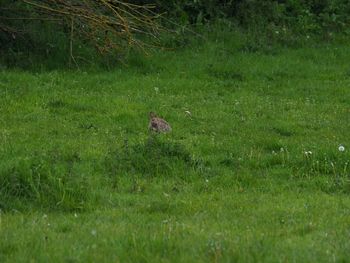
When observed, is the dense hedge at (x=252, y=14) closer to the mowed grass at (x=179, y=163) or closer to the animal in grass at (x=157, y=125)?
the mowed grass at (x=179, y=163)

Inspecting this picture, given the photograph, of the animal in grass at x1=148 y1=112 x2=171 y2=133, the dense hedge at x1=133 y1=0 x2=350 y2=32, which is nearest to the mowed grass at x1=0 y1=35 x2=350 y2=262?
the animal in grass at x1=148 y1=112 x2=171 y2=133

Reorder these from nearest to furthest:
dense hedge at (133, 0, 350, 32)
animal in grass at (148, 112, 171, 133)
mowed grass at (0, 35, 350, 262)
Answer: mowed grass at (0, 35, 350, 262) → animal in grass at (148, 112, 171, 133) → dense hedge at (133, 0, 350, 32)

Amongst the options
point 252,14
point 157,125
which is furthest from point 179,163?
point 252,14

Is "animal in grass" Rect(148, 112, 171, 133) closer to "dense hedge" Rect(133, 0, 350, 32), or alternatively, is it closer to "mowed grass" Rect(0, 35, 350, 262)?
"mowed grass" Rect(0, 35, 350, 262)

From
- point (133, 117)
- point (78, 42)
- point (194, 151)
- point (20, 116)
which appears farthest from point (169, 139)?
point (78, 42)

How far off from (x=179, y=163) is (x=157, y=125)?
1746 millimetres

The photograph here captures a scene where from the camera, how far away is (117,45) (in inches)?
595

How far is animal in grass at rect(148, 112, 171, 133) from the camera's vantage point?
10.9 metres

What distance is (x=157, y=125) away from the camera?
11.0m

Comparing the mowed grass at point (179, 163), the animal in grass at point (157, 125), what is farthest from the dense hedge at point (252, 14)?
the animal in grass at point (157, 125)

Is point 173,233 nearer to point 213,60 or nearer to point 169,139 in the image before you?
point 169,139

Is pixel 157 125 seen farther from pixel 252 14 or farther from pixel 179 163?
pixel 252 14

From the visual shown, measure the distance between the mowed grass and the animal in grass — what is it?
14 centimetres

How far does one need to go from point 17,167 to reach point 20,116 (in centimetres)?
363
